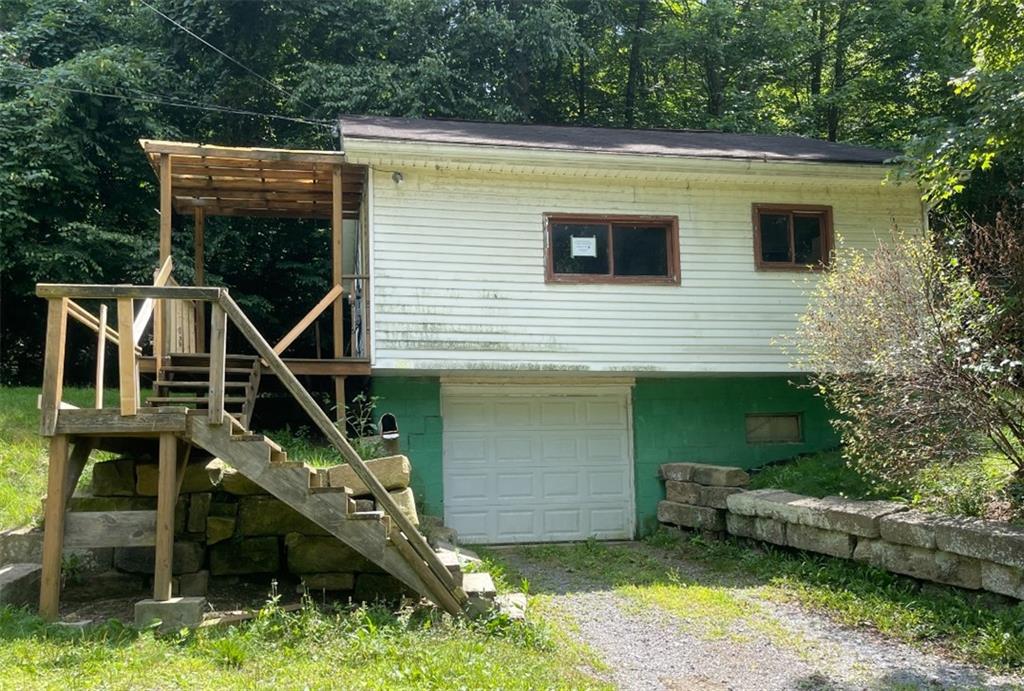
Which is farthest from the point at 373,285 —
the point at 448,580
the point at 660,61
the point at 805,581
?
the point at 660,61

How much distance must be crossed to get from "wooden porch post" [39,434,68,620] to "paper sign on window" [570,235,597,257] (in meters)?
6.41

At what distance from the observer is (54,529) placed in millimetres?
5922

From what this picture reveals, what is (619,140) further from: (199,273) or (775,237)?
(199,273)

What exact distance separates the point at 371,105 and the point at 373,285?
805cm

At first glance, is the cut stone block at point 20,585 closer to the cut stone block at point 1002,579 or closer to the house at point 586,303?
the house at point 586,303

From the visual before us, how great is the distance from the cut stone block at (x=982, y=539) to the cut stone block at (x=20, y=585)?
23.0 feet

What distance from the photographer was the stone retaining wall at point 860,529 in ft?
21.0

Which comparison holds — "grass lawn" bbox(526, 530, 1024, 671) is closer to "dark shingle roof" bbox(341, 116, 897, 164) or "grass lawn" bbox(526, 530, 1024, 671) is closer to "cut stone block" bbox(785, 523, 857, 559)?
"cut stone block" bbox(785, 523, 857, 559)

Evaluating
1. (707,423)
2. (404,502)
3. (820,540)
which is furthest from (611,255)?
(404,502)

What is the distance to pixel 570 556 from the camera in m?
9.83

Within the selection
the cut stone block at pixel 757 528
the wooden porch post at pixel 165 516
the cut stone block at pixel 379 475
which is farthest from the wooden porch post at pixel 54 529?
the cut stone block at pixel 757 528

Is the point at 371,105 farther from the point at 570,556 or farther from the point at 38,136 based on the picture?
the point at 570,556

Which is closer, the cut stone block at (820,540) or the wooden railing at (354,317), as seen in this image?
the cut stone block at (820,540)

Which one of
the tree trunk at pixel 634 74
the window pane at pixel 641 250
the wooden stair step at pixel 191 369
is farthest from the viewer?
the tree trunk at pixel 634 74
